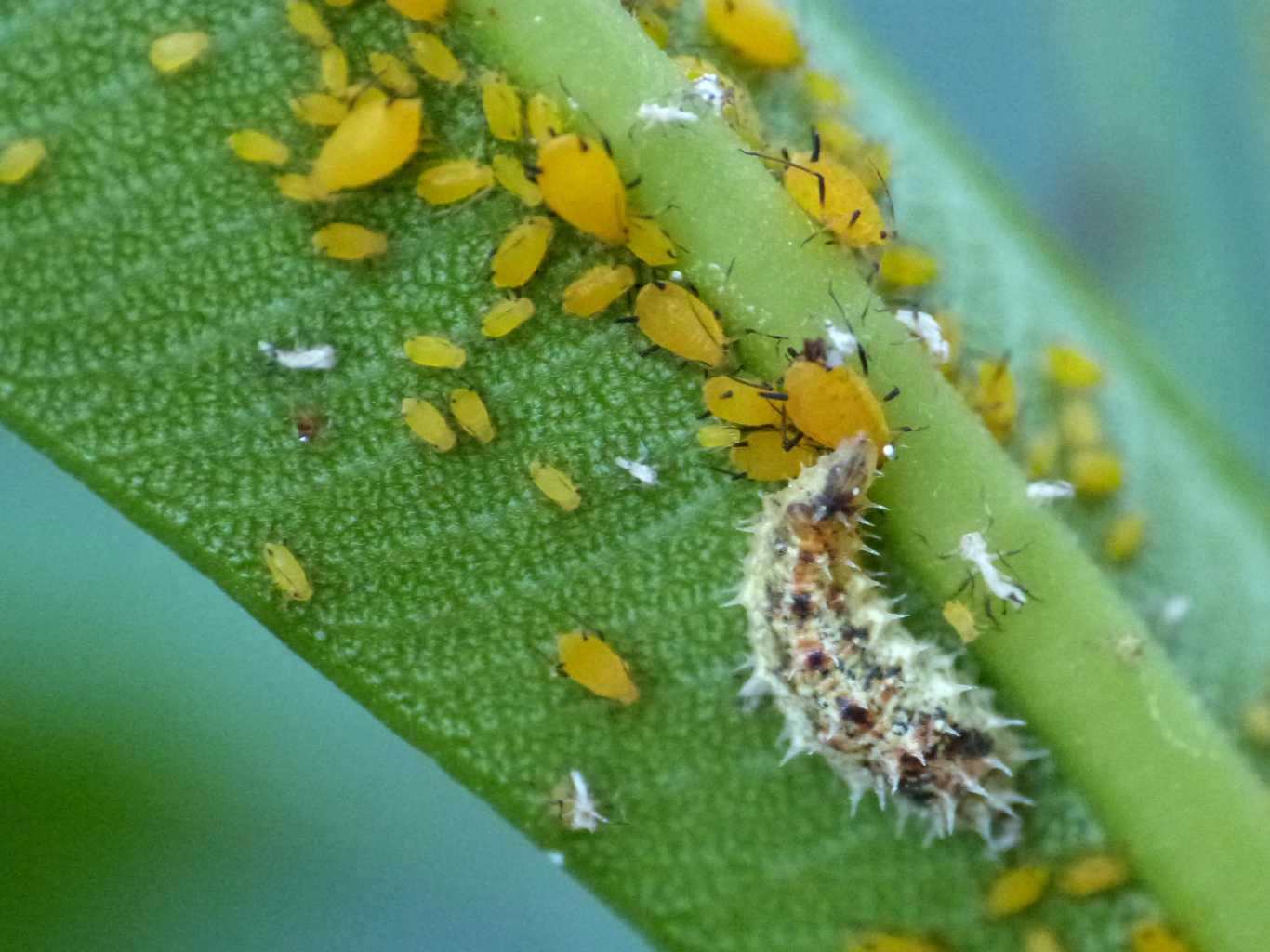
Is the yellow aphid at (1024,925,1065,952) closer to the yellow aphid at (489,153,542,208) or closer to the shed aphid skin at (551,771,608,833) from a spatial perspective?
the shed aphid skin at (551,771,608,833)

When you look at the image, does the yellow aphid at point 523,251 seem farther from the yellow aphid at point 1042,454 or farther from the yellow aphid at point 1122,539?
the yellow aphid at point 1122,539

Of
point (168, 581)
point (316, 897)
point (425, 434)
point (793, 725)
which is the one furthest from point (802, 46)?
point (316, 897)

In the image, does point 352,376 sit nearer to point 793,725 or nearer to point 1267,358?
point 793,725

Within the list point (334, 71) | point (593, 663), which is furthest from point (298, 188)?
point (593, 663)

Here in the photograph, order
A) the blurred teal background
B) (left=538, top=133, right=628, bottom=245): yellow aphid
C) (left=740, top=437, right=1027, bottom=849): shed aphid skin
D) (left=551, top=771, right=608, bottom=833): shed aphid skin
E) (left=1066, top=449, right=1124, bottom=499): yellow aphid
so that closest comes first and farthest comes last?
(left=538, top=133, right=628, bottom=245): yellow aphid, (left=740, top=437, right=1027, bottom=849): shed aphid skin, (left=551, top=771, right=608, bottom=833): shed aphid skin, (left=1066, top=449, right=1124, bottom=499): yellow aphid, the blurred teal background

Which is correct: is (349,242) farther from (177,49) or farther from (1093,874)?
(1093,874)

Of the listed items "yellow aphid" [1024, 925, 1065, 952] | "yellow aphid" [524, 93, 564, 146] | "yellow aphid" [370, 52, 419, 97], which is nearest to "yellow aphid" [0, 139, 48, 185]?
"yellow aphid" [370, 52, 419, 97]
